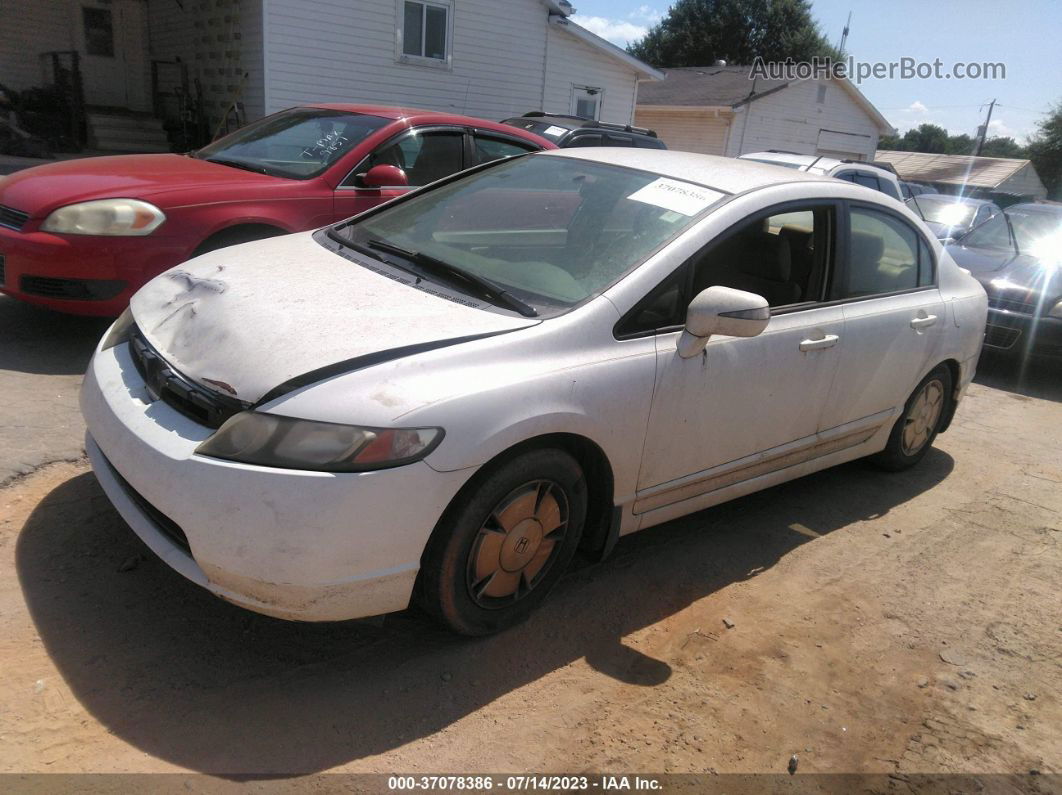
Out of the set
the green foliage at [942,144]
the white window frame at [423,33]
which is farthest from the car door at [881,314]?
the green foliage at [942,144]

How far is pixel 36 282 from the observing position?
460cm

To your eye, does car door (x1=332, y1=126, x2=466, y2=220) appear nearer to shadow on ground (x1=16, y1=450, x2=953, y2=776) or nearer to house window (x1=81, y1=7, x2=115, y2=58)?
shadow on ground (x1=16, y1=450, x2=953, y2=776)

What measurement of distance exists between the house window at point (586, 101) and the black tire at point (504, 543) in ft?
56.4

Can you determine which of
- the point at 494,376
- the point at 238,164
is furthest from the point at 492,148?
the point at 494,376

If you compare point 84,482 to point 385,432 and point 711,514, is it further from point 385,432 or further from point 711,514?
point 711,514

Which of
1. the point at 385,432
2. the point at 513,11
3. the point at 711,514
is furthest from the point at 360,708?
the point at 513,11

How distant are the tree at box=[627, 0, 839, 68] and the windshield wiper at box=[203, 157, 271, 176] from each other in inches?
1848

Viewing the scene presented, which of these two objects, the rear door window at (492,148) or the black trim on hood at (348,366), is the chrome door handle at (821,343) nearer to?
the black trim on hood at (348,366)

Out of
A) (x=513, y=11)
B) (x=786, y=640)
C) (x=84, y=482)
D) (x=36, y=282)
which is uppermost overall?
(x=513, y=11)

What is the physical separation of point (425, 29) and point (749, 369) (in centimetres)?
1427

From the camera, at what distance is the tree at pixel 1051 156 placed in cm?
5350

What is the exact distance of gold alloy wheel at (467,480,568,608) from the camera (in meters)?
2.65

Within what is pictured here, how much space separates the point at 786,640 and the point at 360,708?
166 cm

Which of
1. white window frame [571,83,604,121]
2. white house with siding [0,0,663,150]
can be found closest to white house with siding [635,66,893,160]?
white window frame [571,83,604,121]
